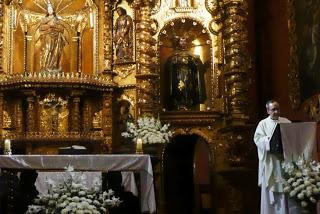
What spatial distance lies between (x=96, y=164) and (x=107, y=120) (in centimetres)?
296

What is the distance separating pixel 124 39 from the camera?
11477 millimetres

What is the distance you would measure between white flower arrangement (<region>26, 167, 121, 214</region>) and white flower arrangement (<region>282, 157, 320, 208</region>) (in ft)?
6.95

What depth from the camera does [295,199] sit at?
662cm

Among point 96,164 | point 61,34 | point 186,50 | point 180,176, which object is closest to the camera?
point 96,164

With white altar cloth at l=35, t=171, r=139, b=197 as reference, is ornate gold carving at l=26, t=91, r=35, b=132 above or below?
above

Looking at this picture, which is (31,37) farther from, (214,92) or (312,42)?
(312,42)

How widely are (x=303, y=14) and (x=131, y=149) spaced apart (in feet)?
13.3

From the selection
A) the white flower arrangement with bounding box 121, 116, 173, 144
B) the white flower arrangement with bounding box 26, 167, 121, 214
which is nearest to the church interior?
the white flower arrangement with bounding box 121, 116, 173, 144

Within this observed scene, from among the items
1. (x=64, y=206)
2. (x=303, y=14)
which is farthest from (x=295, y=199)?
(x=303, y=14)

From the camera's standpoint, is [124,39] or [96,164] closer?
[96,164]

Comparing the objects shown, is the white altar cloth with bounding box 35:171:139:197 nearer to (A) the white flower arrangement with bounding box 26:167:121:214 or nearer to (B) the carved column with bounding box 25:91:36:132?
(B) the carved column with bounding box 25:91:36:132

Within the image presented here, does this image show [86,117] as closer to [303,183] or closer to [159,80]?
[159,80]

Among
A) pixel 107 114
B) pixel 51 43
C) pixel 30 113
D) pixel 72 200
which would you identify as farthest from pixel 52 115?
pixel 72 200

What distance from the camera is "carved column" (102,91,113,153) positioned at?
1088 centimetres
